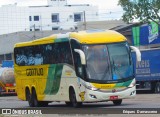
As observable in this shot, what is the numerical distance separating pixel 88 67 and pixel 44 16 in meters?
109

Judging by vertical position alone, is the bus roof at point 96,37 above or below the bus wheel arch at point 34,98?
above

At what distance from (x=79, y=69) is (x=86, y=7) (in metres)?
114

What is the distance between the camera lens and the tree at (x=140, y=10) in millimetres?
37469

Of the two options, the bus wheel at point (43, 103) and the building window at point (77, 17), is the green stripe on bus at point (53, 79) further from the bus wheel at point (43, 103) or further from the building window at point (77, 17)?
the building window at point (77, 17)

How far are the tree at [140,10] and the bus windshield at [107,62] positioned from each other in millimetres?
14444

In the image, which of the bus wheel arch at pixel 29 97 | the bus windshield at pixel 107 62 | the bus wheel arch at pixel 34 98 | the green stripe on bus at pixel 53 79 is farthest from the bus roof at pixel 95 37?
the bus wheel arch at pixel 29 97

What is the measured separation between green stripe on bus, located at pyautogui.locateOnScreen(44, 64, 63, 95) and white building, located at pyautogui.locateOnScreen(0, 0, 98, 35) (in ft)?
318

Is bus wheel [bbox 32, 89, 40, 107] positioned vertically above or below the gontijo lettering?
below

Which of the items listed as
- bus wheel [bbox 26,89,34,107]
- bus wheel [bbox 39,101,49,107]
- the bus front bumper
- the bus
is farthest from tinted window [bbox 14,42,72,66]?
bus wheel [bbox 39,101,49,107]

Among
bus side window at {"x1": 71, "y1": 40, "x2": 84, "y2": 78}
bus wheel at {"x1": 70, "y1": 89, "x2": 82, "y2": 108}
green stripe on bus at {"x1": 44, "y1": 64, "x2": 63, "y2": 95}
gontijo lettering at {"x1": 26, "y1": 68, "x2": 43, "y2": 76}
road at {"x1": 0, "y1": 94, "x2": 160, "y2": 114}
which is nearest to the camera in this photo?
road at {"x1": 0, "y1": 94, "x2": 160, "y2": 114}

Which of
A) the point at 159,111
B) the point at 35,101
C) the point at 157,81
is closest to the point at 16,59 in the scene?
the point at 35,101

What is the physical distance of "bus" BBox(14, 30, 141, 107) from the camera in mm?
22812

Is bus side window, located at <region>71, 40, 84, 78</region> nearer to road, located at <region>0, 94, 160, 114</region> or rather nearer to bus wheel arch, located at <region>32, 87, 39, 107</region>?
road, located at <region>0, 94, 160, 114</region>

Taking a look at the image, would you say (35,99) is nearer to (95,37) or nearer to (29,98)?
(29,98)
